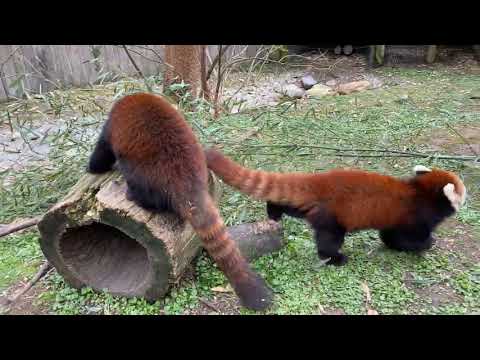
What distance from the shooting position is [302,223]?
3.48 m

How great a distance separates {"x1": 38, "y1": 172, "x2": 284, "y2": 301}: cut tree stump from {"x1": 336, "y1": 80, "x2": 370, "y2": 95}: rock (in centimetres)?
484

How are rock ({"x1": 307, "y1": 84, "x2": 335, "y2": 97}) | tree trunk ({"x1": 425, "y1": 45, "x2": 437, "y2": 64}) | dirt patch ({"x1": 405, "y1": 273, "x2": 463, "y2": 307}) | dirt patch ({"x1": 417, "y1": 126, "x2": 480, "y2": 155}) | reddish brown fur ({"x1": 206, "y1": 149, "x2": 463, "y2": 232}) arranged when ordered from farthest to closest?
tree trunk ({"x1": 425, "y1": 45, "x2": 437, "y2": 64})
rock ({"x1": 307, "y1": 84, "x2": 335, "y2": 97})
dirt patch ({"x1": 417, "y1": 126, "x2": 480, "y2": 155})
reddish brown fur ({"x1": 206, "y1": 149, "x2": 463, "y2": 232})
dirt patch ({"x1": 405, "y1": 273, "x2": 463, "y2": 307})

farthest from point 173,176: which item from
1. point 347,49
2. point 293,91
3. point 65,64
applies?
point 347,49

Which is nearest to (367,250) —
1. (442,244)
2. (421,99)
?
(442,244)

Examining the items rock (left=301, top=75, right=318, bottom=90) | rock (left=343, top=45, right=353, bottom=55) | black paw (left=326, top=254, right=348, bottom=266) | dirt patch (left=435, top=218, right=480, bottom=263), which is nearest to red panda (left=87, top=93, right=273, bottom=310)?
black paw (left=326, top=254, right=348, bottom=266)

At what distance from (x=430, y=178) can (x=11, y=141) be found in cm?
505

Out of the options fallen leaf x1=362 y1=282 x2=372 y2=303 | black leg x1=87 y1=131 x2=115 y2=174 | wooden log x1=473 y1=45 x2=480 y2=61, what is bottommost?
fallen leaf x1=362 y1=282 x2=372 y2=303

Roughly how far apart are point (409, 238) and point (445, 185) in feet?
1.36

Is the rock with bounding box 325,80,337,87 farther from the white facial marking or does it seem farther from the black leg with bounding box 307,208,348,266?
the black leg with bounding box 307,208,348,266

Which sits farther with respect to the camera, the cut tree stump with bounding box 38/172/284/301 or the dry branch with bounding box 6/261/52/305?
the dry branch with bounding box 6/261/52/305

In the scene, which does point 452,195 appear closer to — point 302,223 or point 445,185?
point 445,185

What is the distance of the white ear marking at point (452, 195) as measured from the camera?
2785mm

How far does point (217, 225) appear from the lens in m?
Answer: 2.42

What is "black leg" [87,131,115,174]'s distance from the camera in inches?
110
